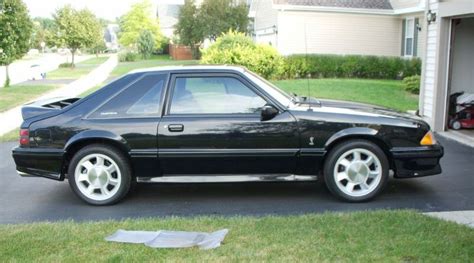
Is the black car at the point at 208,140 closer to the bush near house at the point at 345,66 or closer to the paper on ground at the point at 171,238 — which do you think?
the paper on ground at the point at 171,238

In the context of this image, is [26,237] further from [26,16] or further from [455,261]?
[26,16]

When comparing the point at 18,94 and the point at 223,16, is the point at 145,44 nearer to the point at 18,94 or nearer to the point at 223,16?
the point at 223,16

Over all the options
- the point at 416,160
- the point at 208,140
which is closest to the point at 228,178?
the point at 208,140

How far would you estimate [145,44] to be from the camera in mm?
49094

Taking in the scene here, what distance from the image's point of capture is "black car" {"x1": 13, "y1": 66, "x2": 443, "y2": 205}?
551 cm

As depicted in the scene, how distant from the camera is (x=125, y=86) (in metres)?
5.70

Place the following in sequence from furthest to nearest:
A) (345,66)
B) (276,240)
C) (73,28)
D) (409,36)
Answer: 1. (73,28)
2. (409,36)
3. (345,66)
4. (276,240)

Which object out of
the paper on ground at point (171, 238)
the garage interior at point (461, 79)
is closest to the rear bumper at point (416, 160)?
the paper on ground at point (171, 238)

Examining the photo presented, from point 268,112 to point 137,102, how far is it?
4.80ft

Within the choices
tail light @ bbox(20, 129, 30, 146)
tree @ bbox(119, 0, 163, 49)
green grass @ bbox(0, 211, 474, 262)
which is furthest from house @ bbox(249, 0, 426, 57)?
tree @ bbox(119, 0, 163, 49)

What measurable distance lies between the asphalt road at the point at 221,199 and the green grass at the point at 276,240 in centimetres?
49

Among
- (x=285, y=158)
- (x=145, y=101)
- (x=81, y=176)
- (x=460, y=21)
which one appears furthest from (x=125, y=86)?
(x=460, y=21)

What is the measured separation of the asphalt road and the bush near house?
53.7ft

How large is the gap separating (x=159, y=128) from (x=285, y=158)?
1.42 metres
